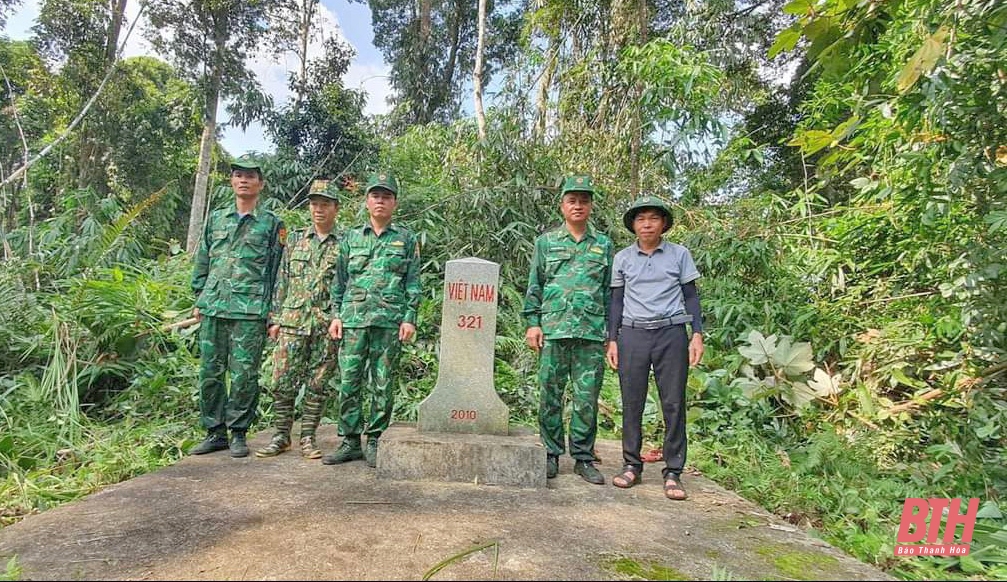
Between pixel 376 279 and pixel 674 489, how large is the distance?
2283 millimetres

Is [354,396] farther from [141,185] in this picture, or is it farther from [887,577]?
[141,185]

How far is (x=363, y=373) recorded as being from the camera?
3828mm

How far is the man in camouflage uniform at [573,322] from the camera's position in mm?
3602

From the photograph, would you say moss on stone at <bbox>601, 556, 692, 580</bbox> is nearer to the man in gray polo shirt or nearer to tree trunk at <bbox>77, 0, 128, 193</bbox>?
the man in gray polo shirt

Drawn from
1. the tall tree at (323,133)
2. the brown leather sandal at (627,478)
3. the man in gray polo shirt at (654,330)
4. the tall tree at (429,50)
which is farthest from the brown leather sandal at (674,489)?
the tall tree at (429,50)

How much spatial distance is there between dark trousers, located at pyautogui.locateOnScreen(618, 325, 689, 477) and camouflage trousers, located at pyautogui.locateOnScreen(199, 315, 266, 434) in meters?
2.50

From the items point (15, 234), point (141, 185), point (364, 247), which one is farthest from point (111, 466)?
point (141, 185)

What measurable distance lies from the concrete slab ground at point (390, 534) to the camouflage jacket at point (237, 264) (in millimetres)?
1074

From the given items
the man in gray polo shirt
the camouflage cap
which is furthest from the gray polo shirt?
the camouflage cap

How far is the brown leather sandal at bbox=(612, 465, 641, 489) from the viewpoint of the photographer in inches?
139

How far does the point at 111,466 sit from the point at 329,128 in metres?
10.5

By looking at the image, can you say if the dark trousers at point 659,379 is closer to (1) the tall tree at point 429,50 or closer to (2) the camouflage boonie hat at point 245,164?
(2) the camouflage boonie hat at point 245,164

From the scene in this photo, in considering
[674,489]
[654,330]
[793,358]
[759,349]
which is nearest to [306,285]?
[654,330]

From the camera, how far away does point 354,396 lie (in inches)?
148
